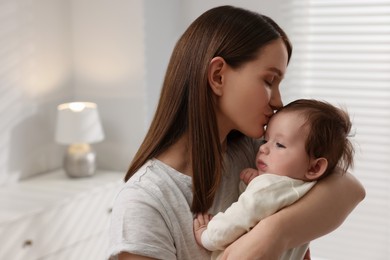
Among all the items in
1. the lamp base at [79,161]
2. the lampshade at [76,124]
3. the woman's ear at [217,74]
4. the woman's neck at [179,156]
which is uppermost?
the woman's ear at [217,74]

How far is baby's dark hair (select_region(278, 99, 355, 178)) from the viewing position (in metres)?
1.36

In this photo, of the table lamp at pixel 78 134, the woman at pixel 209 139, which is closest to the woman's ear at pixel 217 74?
the woman at pixel 209 139

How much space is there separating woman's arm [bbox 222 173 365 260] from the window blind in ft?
5.66

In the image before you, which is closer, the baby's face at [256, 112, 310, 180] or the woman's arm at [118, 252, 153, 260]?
the woman's arm at [118, 252, 153, 260]

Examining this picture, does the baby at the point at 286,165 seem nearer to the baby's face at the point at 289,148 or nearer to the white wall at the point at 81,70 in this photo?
the baby's face at the point at 289,148

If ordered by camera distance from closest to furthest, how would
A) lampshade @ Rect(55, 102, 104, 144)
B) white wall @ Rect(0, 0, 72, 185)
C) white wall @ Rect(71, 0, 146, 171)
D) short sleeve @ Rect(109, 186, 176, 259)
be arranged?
short sleeve @ Rect(109, 186, 176, 259) → white wall @ Rect(0, 0, 72, 185) → lampshade @ Rect(55, 102, 104, 144) → white wall @ Rect(71, 0, 146, 171)

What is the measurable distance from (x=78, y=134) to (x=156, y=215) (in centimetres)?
188

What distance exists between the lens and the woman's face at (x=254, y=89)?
1339 mm

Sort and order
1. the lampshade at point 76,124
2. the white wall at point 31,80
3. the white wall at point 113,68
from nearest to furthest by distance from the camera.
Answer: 1. the white wall at point 31,80
2. the lampshade at point 76,124
3. the white wall at point 113,68

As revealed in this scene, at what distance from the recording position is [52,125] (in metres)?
3.31

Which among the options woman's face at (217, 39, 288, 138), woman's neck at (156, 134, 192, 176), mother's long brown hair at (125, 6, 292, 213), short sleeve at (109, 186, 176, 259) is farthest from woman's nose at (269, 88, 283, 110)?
short sleeve at (109, 186, 176, 259)

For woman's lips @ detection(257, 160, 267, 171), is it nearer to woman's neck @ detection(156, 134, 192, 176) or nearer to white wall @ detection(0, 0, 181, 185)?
woman's neck @ detection(156, 134, 192, 176)

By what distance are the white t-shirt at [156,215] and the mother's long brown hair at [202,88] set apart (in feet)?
0.12

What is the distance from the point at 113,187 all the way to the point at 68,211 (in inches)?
12.5
